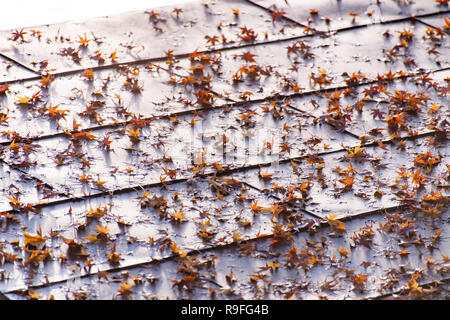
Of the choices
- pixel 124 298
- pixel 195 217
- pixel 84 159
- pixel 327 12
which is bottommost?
pixel 124 298

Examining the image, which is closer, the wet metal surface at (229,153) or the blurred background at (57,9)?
the wet metal surface at (229,153)

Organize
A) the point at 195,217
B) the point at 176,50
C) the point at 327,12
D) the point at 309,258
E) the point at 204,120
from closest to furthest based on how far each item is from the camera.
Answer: the point at 309,258, the point at 195,217, the point at 204,120, the point at 176,50, the point at 327,12

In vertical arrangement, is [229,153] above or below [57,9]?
below

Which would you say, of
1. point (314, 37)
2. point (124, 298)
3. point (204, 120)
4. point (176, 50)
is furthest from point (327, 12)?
point (124, 298)

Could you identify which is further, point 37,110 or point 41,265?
point 37,110

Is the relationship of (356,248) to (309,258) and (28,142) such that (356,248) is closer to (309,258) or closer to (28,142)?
(309,258)

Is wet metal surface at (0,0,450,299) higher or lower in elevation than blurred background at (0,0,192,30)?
lower

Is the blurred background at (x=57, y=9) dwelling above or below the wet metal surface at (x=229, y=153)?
above

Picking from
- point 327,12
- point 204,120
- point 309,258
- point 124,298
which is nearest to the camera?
point 124,298

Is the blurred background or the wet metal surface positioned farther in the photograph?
the blurred background

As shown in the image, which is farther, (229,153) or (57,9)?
(57,9)
